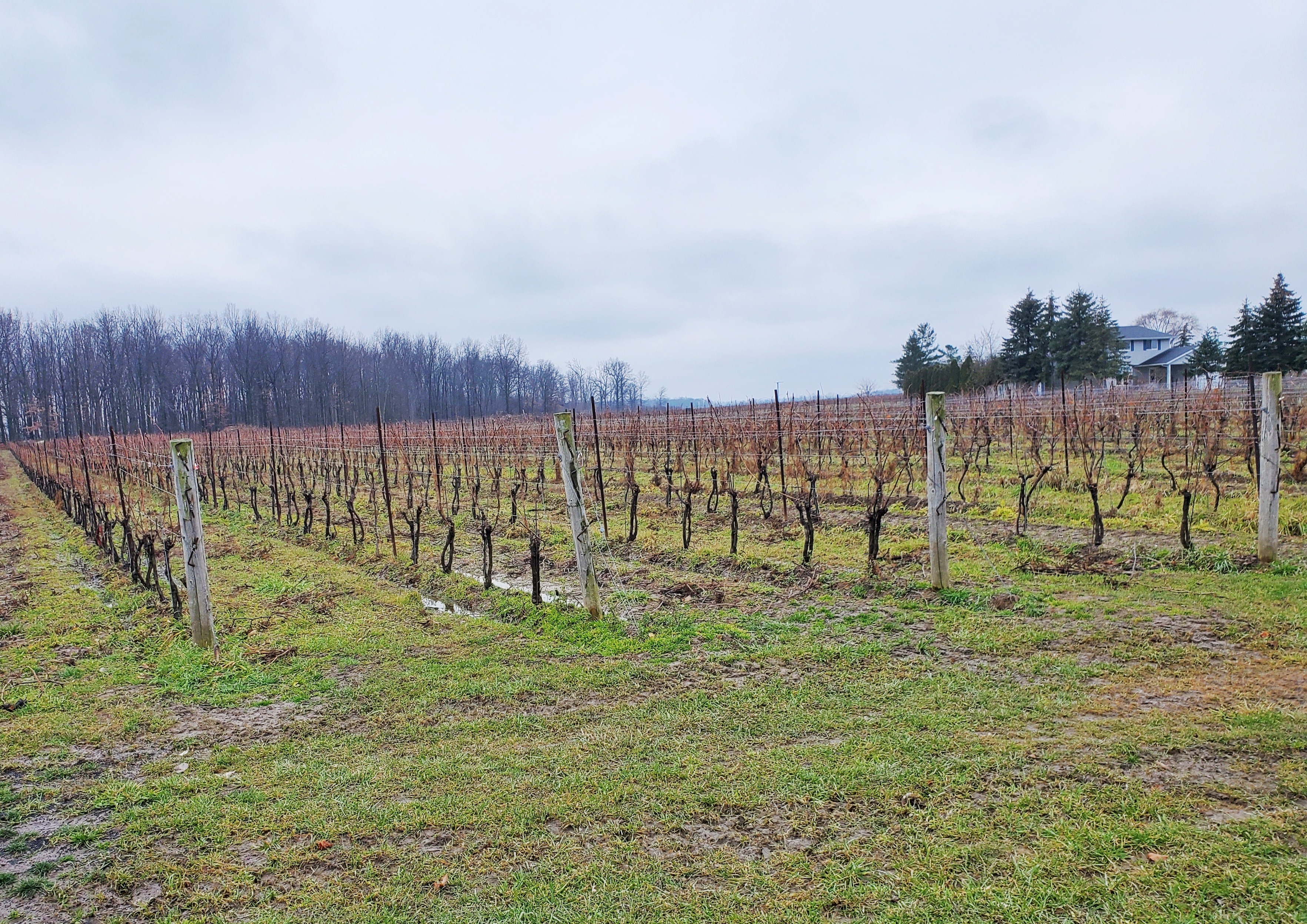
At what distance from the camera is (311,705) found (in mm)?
4629

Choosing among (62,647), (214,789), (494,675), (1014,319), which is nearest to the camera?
(214,789)

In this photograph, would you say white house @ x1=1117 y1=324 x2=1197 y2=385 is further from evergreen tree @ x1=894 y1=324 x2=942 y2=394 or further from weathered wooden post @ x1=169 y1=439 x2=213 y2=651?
weathered wooden post @ x1=169 y1=439 x2=213 y2=651

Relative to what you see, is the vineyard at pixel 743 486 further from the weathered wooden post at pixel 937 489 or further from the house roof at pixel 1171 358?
the house roof at pixel 1171 358

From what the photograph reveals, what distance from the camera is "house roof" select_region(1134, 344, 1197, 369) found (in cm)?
4641

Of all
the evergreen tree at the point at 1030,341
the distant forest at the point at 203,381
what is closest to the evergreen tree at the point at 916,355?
the evergreen tree at the point at 1030,341

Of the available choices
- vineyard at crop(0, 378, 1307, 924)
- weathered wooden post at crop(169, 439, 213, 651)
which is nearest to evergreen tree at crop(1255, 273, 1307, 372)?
vineyard at crop(0, 378, 1307, 924)

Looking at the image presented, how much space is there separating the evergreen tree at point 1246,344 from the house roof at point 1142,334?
107 feet

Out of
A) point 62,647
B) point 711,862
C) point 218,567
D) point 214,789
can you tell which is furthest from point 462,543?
point 711,862

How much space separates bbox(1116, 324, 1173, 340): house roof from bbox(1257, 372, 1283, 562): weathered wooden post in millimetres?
65485

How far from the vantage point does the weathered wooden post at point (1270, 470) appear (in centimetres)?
638

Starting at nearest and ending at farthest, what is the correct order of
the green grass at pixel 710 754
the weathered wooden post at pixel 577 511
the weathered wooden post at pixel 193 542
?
1. the green grass at pixel 710 754
2. the weathered wooden post at pixel 193 542
3. the weathered wooden post at pixel 577 511

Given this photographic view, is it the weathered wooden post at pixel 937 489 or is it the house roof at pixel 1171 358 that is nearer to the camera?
the weathered wooden post at pixel 937 489

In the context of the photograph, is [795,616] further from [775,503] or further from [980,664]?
[775,503]

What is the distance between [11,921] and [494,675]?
2.67 meters
